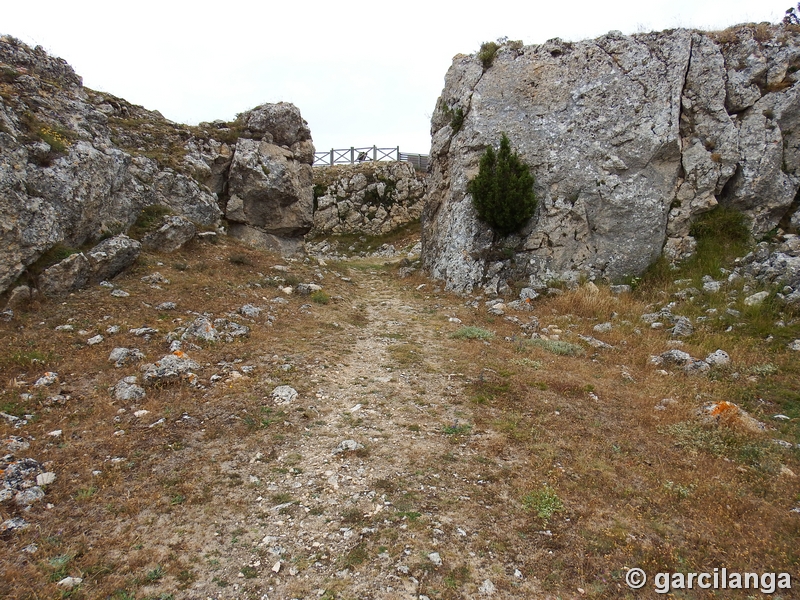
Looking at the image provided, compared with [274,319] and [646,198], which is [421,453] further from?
[646,198]

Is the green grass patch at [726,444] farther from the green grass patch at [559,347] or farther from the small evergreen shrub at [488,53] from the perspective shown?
the small evergreen shrub at [488,53]

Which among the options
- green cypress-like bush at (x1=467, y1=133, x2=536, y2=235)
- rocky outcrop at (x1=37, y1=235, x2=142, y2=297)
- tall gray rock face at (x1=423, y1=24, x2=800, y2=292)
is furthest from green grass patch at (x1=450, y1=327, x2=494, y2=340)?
rocky outcrop at (x1=37, y1=235, x2=142, y2=297)

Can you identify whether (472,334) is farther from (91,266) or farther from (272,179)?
(272,179)

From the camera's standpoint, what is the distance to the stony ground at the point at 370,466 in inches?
181

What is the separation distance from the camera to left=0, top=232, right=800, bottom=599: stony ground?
A: 181 inches

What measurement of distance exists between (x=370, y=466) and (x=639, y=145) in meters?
16.4

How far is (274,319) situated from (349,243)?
855 inches

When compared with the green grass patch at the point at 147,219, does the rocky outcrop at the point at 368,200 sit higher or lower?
higher

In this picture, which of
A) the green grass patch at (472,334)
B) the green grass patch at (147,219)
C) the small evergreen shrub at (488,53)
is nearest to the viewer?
the green grass patch at (472,334)

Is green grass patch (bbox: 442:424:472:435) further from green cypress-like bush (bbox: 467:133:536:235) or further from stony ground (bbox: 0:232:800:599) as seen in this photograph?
green cypress-like bush (bbox: 467:133:536:235)

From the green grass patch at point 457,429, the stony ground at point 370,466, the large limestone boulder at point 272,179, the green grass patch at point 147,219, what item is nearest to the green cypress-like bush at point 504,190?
the stony ground at point 370,466

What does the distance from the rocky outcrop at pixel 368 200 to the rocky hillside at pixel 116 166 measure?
1090 cm

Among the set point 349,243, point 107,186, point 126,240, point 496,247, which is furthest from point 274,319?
point 349,243

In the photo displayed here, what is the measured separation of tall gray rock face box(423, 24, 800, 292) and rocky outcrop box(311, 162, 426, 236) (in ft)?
56.3
